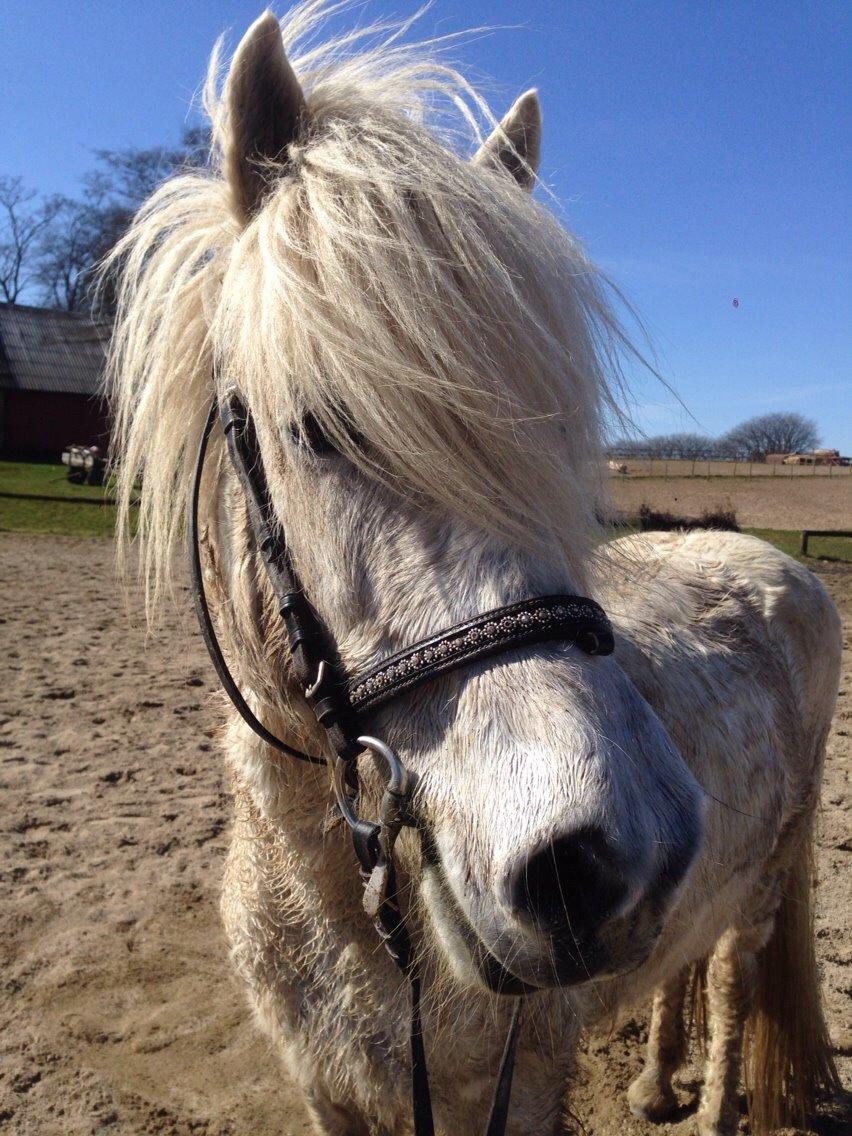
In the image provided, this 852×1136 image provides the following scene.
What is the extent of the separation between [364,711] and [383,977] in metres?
0.90

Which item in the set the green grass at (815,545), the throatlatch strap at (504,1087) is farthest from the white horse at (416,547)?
the green grass at (815,545)

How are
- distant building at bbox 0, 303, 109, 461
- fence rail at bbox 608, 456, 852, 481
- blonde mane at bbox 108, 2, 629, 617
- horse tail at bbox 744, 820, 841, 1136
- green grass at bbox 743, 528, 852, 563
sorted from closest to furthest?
blonde mane at bbox 108, 2, 629, 617
horse tail at bbox 744, 820, 841, 1136
green grass at bbox 743, 528, 852, 563
distant building at bbox 0, 303, 109, 461
fence rail at bbox 608, 456, 852, 481

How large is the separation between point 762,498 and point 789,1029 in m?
28.1

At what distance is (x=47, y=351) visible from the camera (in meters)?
37.4

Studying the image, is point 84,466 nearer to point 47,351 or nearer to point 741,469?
point 47,351

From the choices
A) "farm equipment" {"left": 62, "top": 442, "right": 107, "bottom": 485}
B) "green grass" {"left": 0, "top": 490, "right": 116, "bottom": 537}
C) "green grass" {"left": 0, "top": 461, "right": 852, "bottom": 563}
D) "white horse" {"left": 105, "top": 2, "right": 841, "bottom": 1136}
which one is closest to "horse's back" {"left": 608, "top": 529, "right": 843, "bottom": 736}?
"white horse" {"left": 105, "top": 2, "right": 841, "bottom": 1136}

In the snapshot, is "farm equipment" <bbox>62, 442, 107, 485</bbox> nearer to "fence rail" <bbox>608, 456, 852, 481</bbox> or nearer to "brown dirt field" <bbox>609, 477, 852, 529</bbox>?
"brown dirt field" <bbox>609, 477, 852, 529</bbox>

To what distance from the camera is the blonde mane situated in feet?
4.48

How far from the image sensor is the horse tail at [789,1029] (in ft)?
10.2

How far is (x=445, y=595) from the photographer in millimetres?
1286

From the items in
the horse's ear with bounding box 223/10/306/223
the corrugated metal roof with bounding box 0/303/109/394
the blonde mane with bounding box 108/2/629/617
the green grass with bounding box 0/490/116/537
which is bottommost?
the green grass with bounding box 0/490/116/537

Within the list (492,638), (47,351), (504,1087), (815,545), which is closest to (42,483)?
(47,351)

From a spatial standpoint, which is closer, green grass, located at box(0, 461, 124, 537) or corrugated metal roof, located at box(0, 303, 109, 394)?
green grass, located at box(0, 461, 124, 537)

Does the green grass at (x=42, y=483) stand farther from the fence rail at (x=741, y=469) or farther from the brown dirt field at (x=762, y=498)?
the fence rail at (x=741, y=469)
